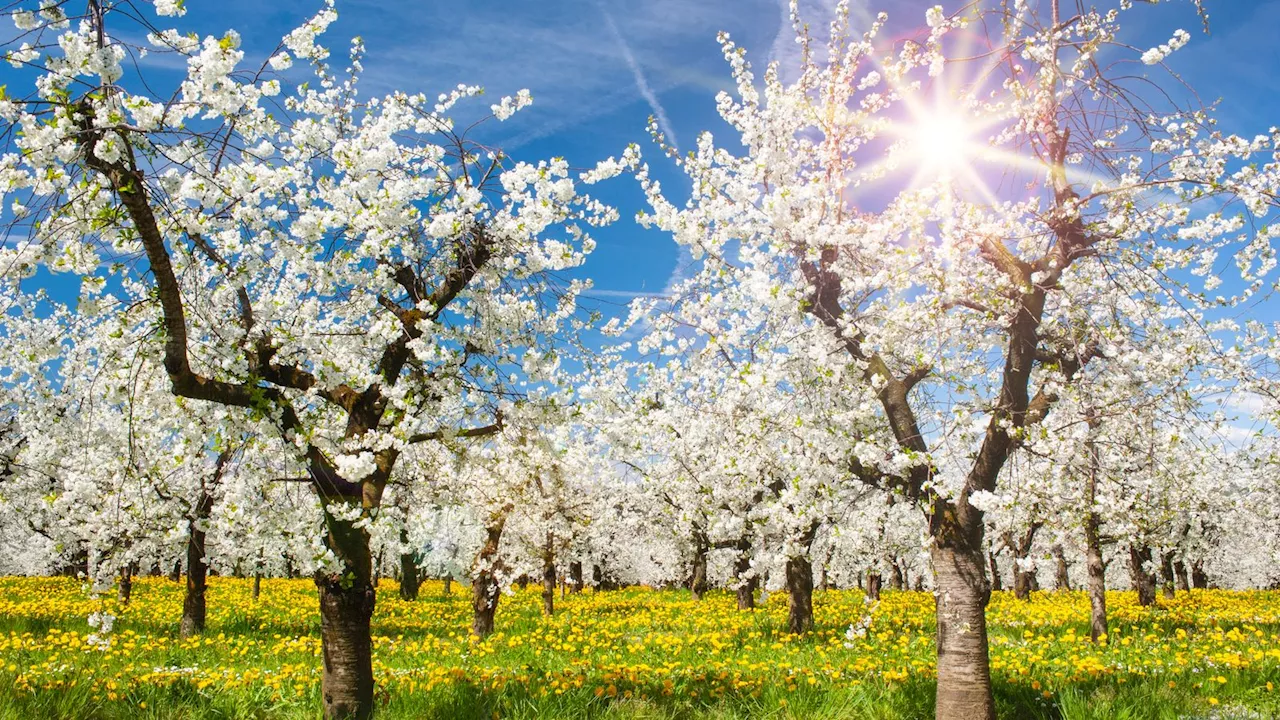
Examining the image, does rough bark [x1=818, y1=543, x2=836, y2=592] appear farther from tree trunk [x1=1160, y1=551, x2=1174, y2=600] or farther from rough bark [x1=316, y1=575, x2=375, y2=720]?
tree trunk [x1=1160, y1=551, x2=1174, y2=600]

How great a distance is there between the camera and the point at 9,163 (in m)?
4.25

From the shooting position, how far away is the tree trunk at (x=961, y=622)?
6.48m

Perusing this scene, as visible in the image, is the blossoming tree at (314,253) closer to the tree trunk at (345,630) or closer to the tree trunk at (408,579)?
the tree trunk at (345,630)

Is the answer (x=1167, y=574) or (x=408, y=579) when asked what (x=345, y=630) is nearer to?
(x=408, y=579)

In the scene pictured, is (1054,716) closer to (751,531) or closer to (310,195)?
(751,531)

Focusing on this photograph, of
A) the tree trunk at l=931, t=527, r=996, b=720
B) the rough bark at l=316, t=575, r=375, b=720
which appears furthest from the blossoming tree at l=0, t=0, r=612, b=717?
the tree trunk at l=931, t=527, r=996, b=720

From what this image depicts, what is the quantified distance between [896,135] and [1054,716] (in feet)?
20.8

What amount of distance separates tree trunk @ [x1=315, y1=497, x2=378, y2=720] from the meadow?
0.45 meters

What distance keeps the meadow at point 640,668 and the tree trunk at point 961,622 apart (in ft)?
2.20

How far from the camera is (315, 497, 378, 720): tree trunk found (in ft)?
21.2

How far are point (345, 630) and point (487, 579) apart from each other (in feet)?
26.4

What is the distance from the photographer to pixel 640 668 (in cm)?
901

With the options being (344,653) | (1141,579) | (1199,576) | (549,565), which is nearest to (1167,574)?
(1141,579)

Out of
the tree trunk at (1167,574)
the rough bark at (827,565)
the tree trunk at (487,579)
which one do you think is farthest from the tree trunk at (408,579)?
the tree trunk at (1167,574)
